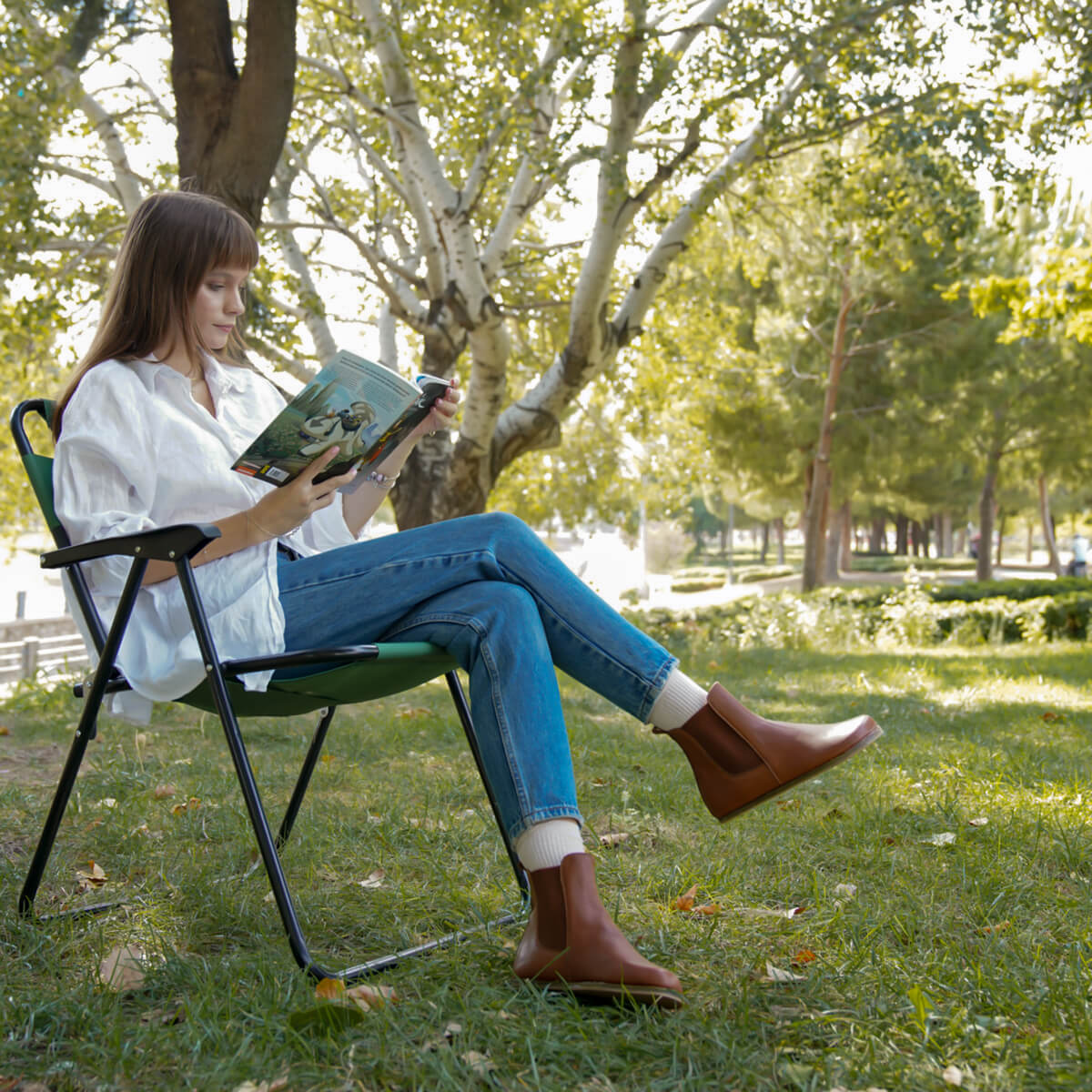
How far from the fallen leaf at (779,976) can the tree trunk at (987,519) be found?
68.8 ft

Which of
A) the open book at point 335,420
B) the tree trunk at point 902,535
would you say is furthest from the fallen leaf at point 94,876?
the tree trunk at point 902,535

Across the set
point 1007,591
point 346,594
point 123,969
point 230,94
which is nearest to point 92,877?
point 123,969

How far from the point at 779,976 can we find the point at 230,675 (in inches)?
41.0

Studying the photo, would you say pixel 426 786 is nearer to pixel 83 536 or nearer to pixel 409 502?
pixel 83 536

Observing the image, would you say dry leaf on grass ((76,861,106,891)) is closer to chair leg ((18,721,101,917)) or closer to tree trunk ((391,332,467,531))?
chair leg ((18,721,101,917))

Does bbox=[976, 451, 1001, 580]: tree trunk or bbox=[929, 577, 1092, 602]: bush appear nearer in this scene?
bbox=[929, 577, 1092, 602]: bush

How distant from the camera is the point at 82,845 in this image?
262 cm

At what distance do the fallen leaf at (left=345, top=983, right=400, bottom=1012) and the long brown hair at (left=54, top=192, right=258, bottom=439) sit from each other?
4.04 ft

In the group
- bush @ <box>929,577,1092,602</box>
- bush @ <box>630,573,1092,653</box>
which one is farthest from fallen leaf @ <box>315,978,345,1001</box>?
bush @ <box>929,577,1092,602</box>

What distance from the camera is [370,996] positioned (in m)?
1.65

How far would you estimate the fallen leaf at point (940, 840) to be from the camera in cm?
256

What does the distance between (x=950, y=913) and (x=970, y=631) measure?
851 centimetres

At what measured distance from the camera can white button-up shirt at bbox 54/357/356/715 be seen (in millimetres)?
2000

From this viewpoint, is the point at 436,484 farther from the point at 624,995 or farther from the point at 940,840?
the point at 624,995
